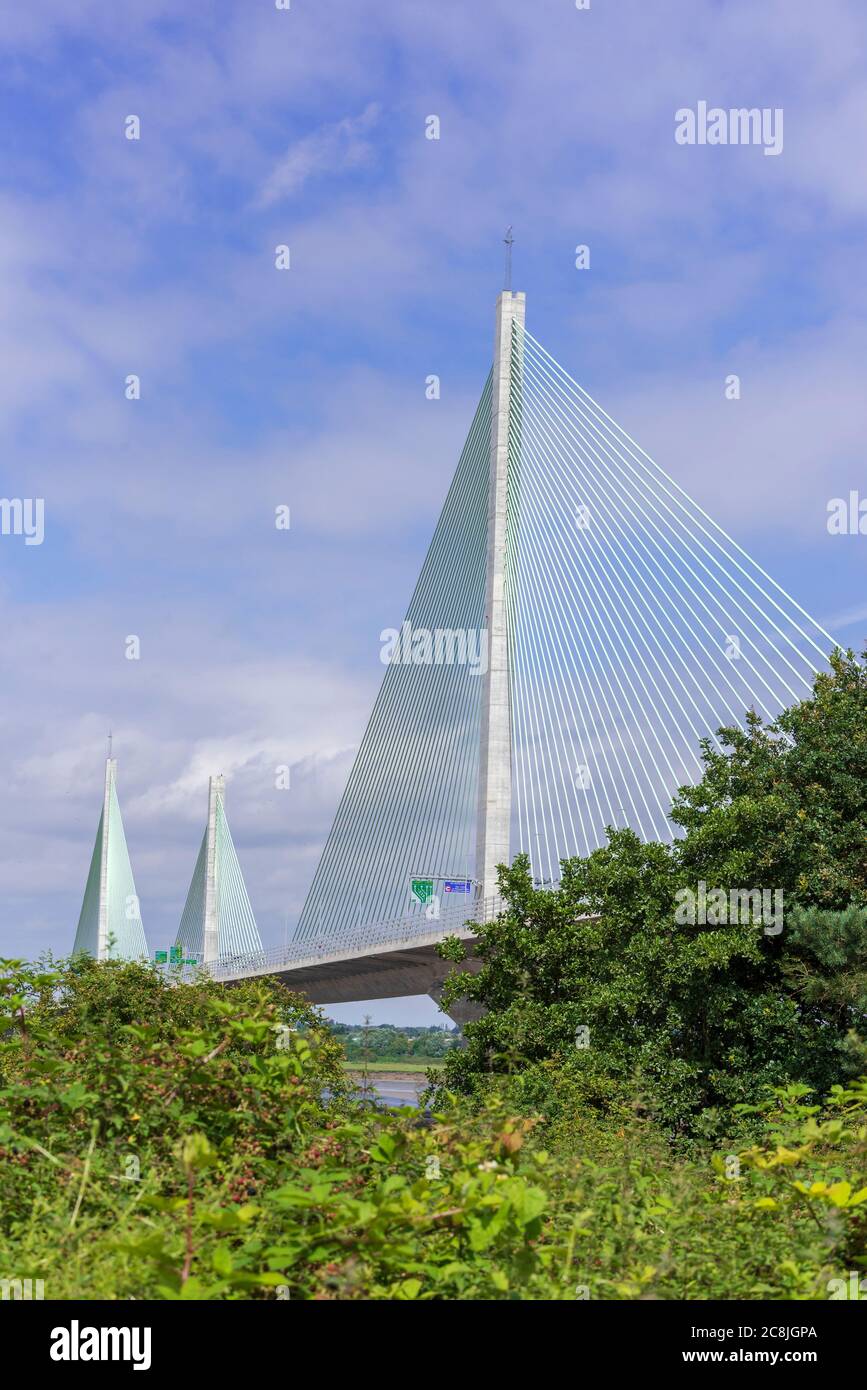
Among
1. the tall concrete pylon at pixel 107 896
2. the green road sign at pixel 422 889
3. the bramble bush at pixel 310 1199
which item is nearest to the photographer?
the bramble bush at pixel 310 1199

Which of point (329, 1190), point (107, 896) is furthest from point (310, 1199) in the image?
point (107, 896)

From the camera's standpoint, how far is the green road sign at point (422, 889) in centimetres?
3788

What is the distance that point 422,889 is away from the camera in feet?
125

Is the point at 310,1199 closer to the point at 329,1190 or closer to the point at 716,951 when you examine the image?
the point at 329,1190

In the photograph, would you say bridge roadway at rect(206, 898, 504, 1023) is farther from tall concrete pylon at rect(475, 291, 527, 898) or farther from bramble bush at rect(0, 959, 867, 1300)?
bramble bush at rect(0, 959, 867, 1300)

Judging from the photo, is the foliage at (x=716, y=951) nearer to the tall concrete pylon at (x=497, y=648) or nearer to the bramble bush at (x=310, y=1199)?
the tall concrete pylon at (x=497, y=648)

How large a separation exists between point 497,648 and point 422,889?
868cm

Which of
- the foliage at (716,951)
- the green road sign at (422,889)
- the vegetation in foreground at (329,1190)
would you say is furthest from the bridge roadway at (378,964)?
the vegetation in foreground at (329,1190)

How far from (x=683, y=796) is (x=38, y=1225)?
18.9m

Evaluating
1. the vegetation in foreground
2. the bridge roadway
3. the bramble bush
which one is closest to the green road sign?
the bridge roadway

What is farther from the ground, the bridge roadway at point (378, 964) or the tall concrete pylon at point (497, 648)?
the tall concrete pylon at point (497, 648)

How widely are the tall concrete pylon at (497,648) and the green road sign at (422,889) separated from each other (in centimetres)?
455
